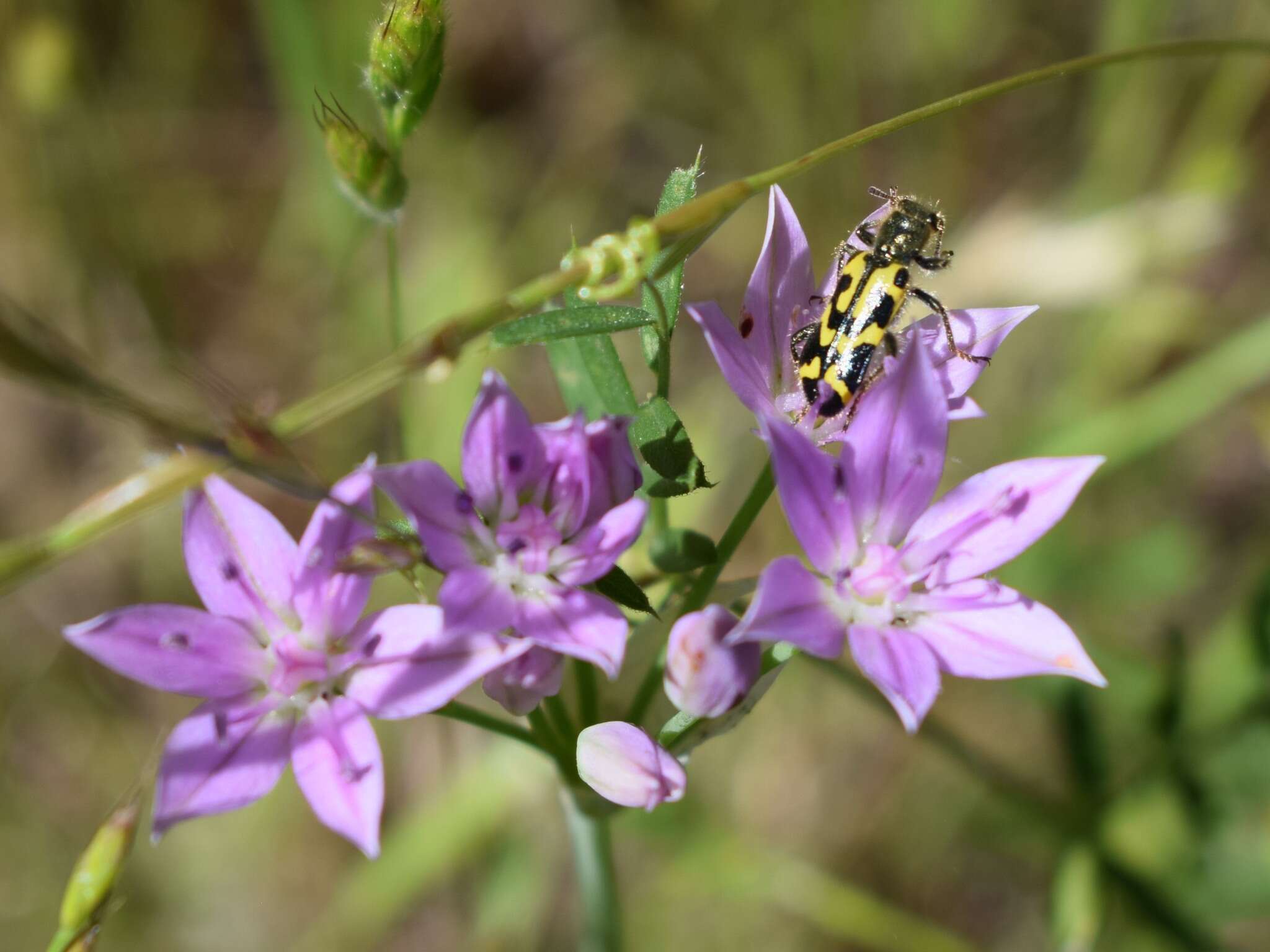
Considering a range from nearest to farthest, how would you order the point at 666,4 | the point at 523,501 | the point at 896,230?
the point at 523,501 < the point at 896,230 < the point at 666,4

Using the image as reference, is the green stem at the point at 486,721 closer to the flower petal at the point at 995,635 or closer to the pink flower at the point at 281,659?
the pink flower at the point at 281,659

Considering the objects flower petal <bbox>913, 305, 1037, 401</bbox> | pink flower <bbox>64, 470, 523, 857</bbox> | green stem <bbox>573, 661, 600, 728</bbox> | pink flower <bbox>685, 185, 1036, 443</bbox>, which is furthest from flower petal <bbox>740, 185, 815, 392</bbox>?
pink flower <bbox>64, 470, 523, 857</bbox>

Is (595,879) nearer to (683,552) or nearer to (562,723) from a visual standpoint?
(562,723)

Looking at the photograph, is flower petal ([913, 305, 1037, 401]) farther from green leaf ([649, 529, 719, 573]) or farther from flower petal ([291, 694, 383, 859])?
flower petal ([291, 694, 383, 859])

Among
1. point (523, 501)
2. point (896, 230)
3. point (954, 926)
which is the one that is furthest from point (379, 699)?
point (954, 926)

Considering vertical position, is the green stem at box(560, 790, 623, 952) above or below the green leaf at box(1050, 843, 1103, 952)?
above

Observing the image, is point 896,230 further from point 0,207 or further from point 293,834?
point 0,207
